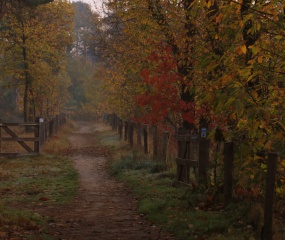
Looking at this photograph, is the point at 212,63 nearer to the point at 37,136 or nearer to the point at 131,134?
the point at 37,136

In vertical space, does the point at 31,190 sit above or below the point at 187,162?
below

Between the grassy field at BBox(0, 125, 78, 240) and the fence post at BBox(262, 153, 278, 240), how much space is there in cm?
377

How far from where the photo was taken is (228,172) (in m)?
9.65

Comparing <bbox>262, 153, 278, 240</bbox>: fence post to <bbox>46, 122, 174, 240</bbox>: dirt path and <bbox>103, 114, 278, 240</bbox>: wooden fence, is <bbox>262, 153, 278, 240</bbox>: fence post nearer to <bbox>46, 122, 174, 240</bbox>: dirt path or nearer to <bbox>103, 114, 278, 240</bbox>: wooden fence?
<bbox>103, 114, 278, 240</bbox>: wooden fence

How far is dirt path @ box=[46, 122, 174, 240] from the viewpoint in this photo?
875cm

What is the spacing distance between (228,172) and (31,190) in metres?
6.70

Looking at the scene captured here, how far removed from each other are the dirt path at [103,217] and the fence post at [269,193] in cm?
190

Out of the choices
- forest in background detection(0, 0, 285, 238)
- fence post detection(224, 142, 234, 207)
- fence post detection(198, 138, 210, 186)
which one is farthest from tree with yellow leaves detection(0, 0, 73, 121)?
fence post detection(224, 142, 234, 207)

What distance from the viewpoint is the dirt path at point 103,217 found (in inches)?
344

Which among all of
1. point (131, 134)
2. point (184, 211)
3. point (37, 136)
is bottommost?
point (184, 211)

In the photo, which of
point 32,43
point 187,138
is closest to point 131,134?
point 32,43

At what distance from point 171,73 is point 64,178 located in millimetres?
5329

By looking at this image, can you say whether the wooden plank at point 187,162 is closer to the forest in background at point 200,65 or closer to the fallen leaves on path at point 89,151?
the forest in background at point 200,65

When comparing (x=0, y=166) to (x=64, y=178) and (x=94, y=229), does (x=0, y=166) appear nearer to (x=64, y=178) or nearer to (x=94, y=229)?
(x=64, y=178)
